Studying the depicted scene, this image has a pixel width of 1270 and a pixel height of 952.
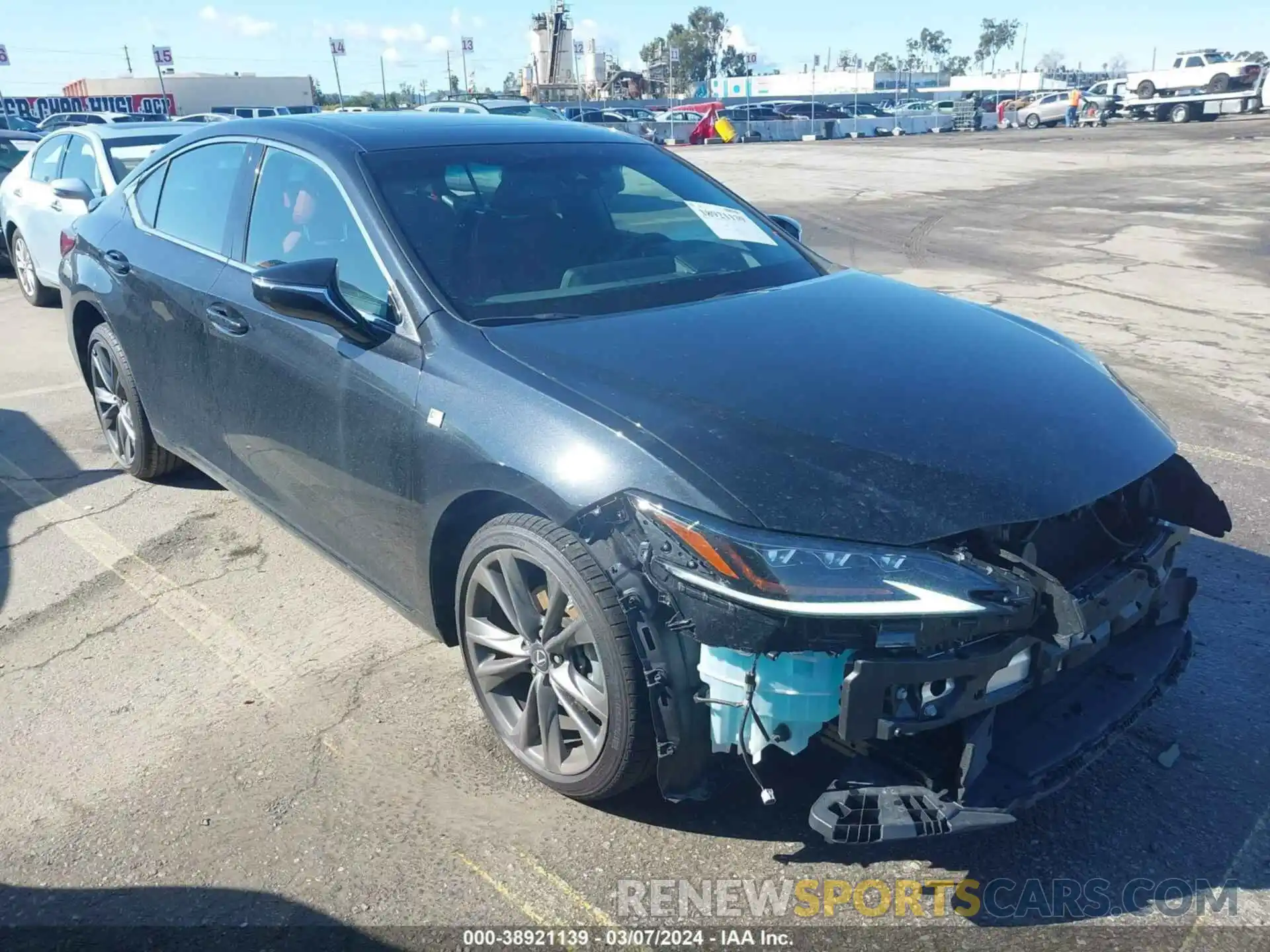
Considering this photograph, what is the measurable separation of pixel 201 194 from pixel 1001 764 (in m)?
3.71

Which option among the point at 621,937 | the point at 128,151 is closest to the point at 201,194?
the point at 621,937

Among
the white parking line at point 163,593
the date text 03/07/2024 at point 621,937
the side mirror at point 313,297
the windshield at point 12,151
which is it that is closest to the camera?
A: the date text 03/07/2024 at point 621,937

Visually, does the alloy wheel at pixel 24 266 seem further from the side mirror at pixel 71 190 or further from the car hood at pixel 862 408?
the car hood at pixel 862 408

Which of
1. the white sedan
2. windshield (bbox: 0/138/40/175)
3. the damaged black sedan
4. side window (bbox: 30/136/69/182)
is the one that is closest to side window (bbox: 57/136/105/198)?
the white sedan

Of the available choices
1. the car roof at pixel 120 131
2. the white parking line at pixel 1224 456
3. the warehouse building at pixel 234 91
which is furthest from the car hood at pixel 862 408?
the warehouse building at pixel 234 91

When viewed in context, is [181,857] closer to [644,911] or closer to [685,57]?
[644,911]

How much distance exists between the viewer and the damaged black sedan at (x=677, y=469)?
231 cm

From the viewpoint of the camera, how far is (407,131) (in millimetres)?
3836

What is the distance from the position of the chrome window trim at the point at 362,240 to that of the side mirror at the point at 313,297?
5 centimetres

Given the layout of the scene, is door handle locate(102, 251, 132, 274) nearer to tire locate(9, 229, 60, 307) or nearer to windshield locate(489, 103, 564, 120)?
tire locate(9, 229, 60, 307)

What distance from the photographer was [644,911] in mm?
2502

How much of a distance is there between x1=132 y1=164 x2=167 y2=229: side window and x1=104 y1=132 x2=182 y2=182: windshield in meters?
4.05

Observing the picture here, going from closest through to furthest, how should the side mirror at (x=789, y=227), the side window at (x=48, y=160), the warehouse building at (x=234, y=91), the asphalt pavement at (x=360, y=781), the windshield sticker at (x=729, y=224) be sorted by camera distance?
the asphalt pavement at (x=360, y=781), the windshield sticker at (x=729, y=224), the side mirror at (x=789, y=227), the side window at (x=48, y=160), the warehouse building at (x=234, y=91)

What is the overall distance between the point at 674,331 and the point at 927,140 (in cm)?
4072
